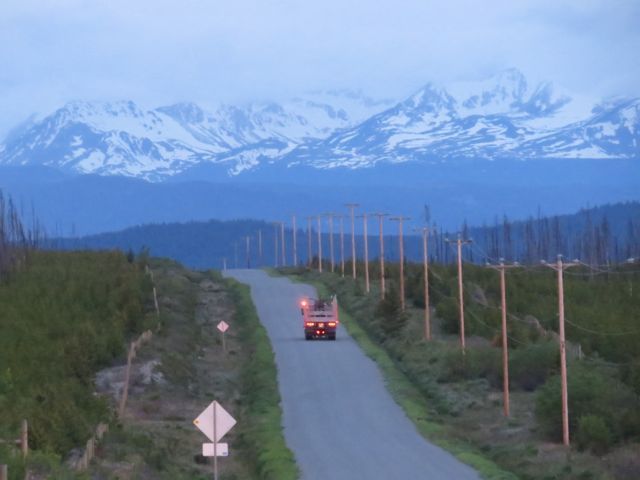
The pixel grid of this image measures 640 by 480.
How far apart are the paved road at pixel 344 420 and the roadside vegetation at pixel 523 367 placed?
2.83ft

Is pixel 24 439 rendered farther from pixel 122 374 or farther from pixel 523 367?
pixel 523 367

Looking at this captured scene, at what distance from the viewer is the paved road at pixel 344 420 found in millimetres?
35969

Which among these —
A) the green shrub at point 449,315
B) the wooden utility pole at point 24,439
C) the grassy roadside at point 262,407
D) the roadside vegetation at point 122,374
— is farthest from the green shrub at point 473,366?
the wooden utility pole at point 24,439

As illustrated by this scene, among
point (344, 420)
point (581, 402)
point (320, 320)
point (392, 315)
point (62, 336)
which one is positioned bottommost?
point (344, 420)

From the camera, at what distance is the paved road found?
118ft

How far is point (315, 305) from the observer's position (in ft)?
243

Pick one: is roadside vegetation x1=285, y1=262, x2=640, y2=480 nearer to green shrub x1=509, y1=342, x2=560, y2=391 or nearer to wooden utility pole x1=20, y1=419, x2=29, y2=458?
green shrub x1=509, y1=342, x2=560, y2=391

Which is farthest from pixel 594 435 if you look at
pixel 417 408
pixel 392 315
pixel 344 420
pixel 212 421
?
pixel 392 315

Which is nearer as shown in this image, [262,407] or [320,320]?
[262,407]

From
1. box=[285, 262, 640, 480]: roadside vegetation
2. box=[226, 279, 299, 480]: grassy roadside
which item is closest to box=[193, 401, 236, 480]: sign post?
box=[226, 279, 299, 480]: grassy roadside

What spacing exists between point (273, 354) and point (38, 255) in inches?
1670

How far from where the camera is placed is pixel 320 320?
73312mm

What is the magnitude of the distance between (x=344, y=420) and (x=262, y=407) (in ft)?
11.7

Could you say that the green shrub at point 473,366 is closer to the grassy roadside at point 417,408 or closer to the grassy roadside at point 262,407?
the grassy roadside at point 417,408
